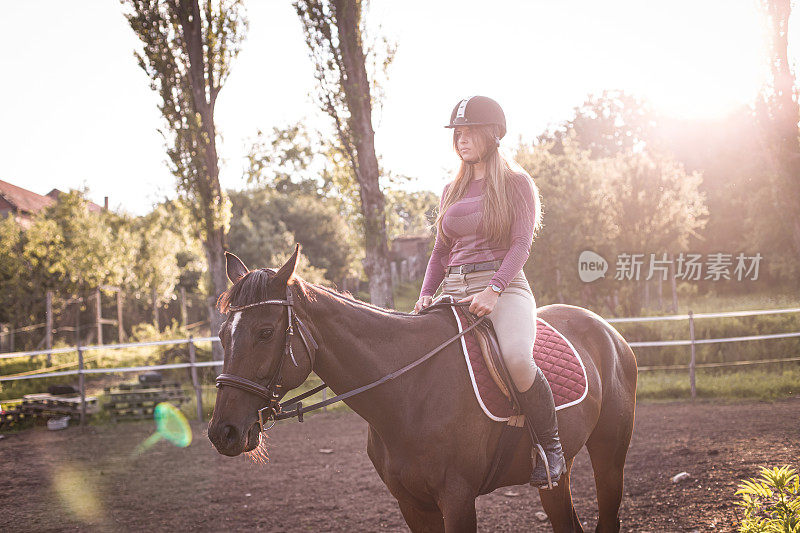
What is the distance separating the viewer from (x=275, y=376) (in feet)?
6.89

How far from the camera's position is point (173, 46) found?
43.5ft

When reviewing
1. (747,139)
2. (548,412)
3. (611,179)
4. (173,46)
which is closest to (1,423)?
(173,46)

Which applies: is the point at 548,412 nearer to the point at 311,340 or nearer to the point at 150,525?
the point at 311,340

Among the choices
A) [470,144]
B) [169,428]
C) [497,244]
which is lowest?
[169,428]

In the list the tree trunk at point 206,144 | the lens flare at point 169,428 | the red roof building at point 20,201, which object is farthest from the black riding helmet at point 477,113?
the red roof building at point 20,201

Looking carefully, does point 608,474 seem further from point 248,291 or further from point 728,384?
point 728,384

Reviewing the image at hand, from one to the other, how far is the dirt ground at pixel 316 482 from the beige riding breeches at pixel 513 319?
2723 mm

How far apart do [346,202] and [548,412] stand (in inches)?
408

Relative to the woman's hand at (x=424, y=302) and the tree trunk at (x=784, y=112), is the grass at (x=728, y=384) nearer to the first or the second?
the tree trunk at (x=784, y=112)

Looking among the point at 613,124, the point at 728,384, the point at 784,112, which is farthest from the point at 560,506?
the point at 613,124

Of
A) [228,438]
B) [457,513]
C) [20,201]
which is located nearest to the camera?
[228,438]

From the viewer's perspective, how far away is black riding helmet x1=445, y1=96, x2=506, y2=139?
2.78 metres

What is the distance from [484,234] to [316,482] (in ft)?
→ 15.6

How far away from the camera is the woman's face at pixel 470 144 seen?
283 centimetres
